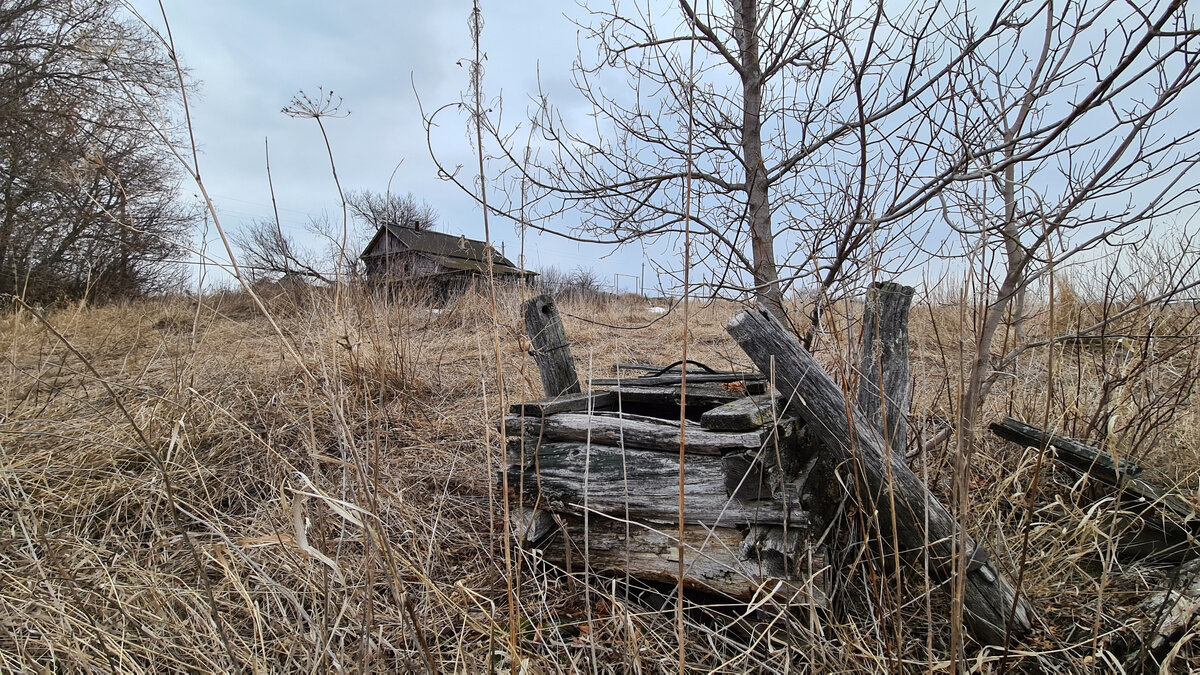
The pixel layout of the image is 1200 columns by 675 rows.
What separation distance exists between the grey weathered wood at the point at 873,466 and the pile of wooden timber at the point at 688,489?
153mm

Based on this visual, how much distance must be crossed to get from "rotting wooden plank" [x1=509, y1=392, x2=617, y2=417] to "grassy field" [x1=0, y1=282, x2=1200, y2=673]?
0.10 m

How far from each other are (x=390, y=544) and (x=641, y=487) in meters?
0.97

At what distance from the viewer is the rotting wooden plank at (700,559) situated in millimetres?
1487

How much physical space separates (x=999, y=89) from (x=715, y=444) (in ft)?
6.59

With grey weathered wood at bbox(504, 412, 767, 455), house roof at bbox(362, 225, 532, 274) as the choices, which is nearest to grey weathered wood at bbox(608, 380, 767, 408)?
grey weathered wood at bbox(504, 412, 767, 455)

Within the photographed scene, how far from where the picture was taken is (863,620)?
5.23 ft

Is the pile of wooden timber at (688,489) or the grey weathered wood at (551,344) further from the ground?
the grey weathered wood at (551,344)

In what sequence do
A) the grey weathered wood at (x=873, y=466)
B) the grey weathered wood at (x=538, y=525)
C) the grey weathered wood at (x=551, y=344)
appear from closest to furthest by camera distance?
the grey weathered wood at (x=873, y=466), the grey weathered wood at (x=538, y=525), the grey weathered wood at (x=551, y=344)

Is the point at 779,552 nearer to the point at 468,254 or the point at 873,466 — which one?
the point at 873,466

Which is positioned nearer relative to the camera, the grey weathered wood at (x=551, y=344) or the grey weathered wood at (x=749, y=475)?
the grey weathered wood at (x=749, y=475)

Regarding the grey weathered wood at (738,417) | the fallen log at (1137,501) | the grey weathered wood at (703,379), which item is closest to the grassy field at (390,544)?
the fallen log at (1137,501)

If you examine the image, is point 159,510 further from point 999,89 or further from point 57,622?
point 999,89

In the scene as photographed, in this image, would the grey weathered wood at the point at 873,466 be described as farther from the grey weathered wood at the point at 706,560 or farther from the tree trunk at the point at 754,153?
the tree trunk at the point at 754,153

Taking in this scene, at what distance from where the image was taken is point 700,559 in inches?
64.3
